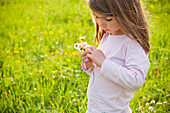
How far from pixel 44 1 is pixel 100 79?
4656 millimetres

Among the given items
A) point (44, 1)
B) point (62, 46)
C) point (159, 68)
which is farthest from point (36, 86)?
point (44, 1)

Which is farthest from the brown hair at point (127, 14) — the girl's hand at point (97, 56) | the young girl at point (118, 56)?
the girl's hand at point (97, 56)

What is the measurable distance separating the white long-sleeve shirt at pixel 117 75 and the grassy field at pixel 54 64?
316 millimetres

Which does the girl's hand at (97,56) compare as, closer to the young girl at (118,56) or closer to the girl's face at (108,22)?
the young girl at (118,56)

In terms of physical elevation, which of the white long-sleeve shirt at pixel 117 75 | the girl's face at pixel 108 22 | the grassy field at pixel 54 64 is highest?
the girl's face at pixel 108 22

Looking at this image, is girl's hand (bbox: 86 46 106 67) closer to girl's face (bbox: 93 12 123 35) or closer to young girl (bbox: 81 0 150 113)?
young girl (bbox: 81 0 150 113)

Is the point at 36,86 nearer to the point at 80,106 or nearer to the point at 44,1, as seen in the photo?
the point at 80,106

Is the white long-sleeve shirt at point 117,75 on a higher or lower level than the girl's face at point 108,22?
lower

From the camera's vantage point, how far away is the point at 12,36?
141 inches

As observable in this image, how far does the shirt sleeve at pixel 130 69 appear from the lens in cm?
114

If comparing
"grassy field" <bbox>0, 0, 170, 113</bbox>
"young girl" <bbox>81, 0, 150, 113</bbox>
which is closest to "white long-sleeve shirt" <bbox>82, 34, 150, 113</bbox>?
"young girl" <bbox>81, 0, 150, 113</bbox>

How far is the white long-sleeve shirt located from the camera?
3.77 ft

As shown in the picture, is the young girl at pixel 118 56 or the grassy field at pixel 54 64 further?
the grassy field at pixel 54 64

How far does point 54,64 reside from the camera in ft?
8.69
